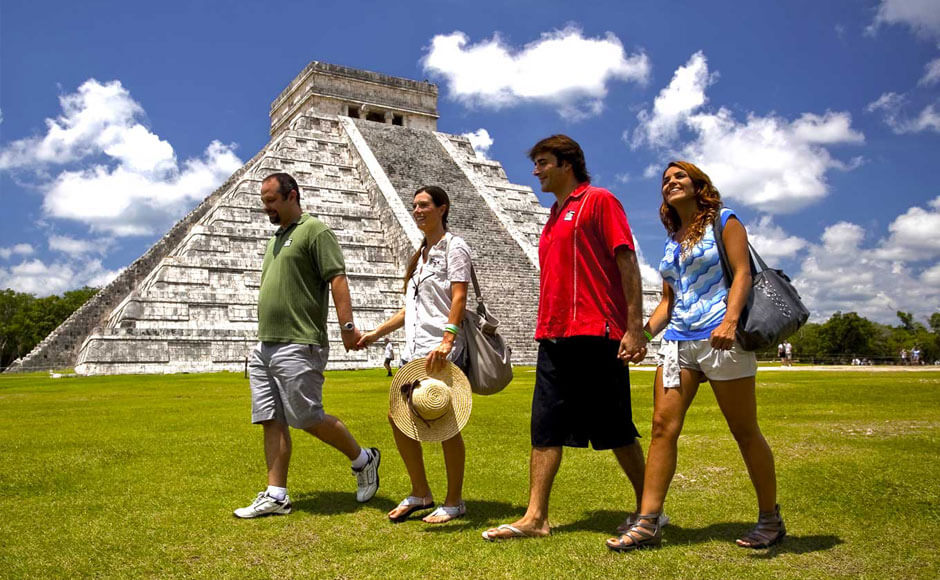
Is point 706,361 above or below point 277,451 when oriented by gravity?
above

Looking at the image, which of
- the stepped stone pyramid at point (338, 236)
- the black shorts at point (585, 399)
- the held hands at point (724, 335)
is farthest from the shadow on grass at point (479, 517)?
the stepped stone pyramid at point (338, 236)

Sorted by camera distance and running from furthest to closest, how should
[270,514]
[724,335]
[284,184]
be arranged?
1. [284,184]
2. [270,514]
3. [724,335]

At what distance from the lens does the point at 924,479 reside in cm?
521

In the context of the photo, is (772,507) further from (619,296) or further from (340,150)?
(340,150)

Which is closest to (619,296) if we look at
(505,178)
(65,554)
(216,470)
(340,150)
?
(65,554)

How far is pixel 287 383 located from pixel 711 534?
9.10 feet

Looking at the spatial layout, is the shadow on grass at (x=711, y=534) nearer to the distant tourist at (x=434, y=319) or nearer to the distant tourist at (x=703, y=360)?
the distant tourist at (x=703, y=360)

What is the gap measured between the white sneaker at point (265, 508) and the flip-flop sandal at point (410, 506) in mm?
712

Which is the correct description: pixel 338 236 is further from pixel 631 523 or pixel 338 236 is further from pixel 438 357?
pixel 631 523

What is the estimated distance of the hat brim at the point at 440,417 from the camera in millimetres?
4609

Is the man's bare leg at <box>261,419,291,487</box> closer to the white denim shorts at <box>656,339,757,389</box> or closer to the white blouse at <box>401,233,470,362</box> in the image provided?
the white blouse at <box>401,233,470,362</box>

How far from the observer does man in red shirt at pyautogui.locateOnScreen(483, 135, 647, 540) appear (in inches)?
168

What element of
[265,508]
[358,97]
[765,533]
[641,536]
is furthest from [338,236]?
[765,533]

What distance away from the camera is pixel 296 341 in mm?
5012
